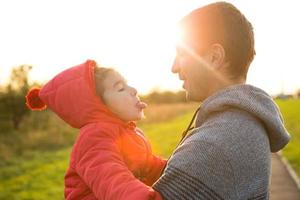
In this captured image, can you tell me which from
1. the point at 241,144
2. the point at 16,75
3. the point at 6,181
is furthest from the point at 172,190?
the point at 16,75

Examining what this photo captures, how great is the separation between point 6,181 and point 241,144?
1758 cm

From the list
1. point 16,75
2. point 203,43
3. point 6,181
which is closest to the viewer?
point 203,43

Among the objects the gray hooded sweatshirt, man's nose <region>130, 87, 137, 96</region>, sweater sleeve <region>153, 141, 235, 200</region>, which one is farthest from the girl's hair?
sweater sleeve <region>153, 141, 235, 200</region>

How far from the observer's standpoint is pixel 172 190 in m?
2.13

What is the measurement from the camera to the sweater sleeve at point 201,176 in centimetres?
211

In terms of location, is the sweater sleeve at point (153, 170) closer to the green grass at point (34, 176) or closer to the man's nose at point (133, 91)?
the man's nose at point (133, 91)

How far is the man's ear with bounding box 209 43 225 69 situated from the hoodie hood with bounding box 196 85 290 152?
13cm

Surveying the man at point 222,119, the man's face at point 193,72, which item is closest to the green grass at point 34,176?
the man's face at point 193,72

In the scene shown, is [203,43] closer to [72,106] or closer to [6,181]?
[72,106]

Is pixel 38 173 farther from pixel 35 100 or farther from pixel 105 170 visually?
pixel 105 170

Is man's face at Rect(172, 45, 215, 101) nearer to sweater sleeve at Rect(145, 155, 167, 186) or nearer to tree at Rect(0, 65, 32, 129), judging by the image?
sweater sleeve at Rect(145, 155, 167, 186)

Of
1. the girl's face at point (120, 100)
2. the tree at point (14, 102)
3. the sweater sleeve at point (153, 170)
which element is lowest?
the tree at point (14, 102)

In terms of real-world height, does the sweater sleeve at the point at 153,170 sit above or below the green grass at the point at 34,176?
above

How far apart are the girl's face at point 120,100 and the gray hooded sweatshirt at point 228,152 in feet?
2.69
